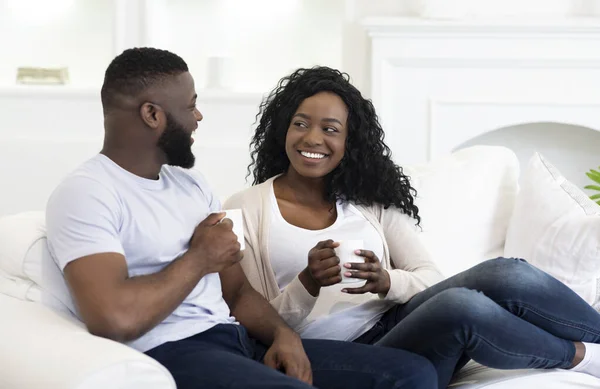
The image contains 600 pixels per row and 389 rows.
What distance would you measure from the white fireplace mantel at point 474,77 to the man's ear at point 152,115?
2.28 metres

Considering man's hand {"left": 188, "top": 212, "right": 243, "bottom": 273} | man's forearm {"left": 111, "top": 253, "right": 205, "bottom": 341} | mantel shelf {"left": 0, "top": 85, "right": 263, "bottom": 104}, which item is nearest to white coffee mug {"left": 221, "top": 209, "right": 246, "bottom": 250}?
man's hand {"left": 188, "top": 212, "right": 243, "bottom": 273}

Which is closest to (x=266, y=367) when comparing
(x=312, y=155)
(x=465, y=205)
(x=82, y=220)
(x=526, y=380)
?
(x=82, y=220)

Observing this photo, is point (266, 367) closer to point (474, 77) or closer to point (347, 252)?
point (347, 252)

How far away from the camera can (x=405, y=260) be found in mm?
2328

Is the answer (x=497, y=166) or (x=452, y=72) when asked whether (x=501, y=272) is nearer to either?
(x=497, y=166)

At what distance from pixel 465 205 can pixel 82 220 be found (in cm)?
132

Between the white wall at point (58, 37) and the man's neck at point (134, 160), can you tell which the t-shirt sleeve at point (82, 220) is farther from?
the white wall at point (58, 37)

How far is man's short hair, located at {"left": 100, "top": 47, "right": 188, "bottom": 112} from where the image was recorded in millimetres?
1845

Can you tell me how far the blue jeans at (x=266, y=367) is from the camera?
5.36 feet

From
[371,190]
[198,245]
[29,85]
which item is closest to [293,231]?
[371,190]

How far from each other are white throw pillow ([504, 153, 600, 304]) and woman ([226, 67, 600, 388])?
1.07 ft

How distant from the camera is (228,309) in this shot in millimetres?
1955

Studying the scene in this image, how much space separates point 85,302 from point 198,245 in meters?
0.27

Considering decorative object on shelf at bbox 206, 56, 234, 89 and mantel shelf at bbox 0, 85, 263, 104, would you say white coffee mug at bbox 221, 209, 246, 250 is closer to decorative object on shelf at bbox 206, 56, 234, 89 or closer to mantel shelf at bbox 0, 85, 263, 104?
mantel shelf at bbox 0, 85, 263, 104
